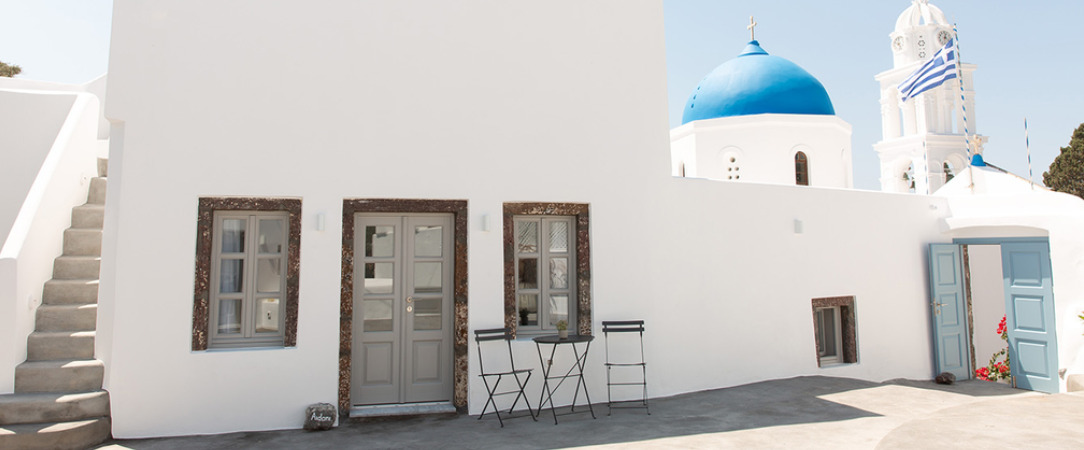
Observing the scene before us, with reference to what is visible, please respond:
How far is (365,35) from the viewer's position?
619 centimetres

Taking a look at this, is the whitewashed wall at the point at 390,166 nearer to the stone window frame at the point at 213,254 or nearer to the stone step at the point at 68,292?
the stone window frame at the point at 213,254

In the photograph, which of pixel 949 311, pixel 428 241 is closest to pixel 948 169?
→ pixel 949 311

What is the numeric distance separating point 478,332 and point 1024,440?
4503 millimetres

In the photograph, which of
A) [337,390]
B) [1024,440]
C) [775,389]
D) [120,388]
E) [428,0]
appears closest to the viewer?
[1024,440]

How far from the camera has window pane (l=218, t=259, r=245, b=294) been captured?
586cm

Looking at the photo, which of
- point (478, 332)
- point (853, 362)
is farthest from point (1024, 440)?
point (478, 332)

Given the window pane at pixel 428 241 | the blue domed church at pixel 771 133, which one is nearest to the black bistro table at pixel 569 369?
the window pane at pixel 428 241

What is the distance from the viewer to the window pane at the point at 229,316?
5828mm

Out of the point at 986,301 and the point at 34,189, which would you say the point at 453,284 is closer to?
the point at 34,189

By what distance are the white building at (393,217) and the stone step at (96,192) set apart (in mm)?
1849

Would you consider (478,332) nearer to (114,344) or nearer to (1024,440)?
(114,344)

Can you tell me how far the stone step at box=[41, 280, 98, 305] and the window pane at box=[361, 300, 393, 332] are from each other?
8.67 feet

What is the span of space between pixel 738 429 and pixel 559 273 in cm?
233

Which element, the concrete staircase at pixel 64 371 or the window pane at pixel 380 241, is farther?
the window pane at pixel 380 241
